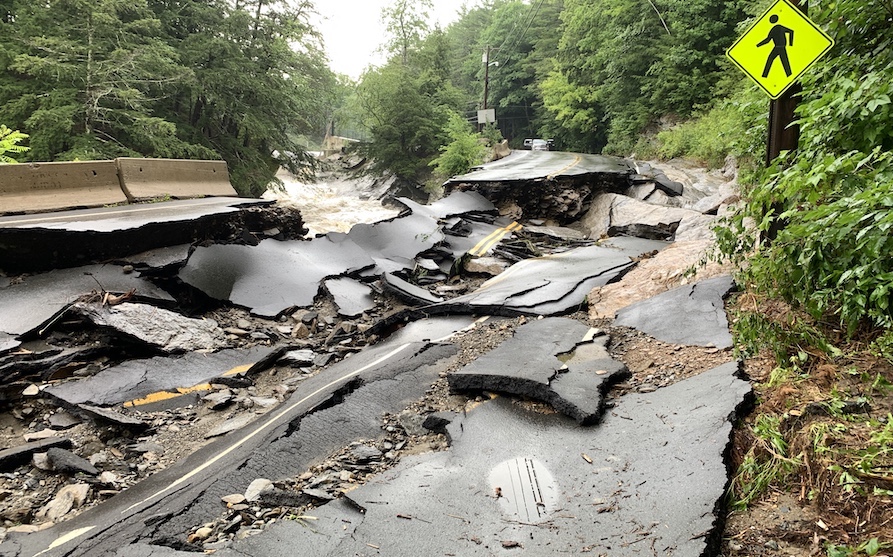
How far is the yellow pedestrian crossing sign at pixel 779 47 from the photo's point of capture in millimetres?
3849

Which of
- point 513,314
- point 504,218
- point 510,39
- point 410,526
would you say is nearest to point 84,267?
point 513,314

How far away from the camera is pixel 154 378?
17.8 ft

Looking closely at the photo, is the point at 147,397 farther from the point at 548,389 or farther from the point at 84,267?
the point at 548,389

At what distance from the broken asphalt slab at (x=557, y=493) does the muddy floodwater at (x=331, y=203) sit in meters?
8.36

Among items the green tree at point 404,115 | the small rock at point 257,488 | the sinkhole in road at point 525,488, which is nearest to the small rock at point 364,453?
the small rock at point 257,488

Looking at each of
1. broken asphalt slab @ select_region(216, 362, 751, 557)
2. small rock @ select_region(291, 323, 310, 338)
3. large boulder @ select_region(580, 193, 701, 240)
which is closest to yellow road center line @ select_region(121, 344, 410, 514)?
broken asphalt slab @ select_region(216, 362, 751, 557)

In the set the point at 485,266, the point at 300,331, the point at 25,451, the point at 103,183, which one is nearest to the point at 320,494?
the point at 25,451

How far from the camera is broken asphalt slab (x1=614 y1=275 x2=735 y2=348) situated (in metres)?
4.60

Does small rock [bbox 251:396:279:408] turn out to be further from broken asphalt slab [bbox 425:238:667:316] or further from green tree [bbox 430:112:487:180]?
green tree [bbox 430:112:487:180]

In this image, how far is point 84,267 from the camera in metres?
6.56

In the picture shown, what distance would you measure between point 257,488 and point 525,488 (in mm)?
1820

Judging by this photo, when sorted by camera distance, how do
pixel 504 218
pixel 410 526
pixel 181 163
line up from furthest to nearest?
pixel 504 218
pixel 181 163
pixel 410 526

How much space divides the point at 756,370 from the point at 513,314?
3.23 m

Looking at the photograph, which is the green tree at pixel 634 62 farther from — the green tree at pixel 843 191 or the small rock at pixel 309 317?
the small rock at pixel 309 317
